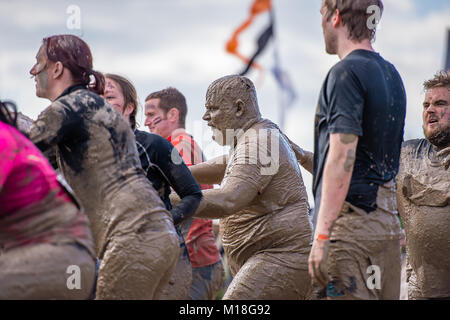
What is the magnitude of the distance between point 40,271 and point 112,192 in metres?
0.79

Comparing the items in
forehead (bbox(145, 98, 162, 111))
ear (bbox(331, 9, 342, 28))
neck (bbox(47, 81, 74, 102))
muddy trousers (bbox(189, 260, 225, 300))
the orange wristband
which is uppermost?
ear (bbox(331, 9, 342, 28))

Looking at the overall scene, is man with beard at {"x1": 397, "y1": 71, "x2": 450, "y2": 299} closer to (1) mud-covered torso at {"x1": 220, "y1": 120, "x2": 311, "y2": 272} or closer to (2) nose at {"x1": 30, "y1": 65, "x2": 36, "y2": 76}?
(1) mud-covered torso at {"x1": 220, "y1": 120, "x2": 311, "y2": 272}

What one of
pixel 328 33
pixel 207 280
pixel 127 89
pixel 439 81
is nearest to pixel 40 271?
pixel 328 33

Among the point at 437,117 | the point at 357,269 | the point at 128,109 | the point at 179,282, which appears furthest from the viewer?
the point at 437,117

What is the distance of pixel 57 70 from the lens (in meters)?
4.29

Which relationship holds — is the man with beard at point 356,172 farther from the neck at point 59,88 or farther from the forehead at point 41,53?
the forehead at point 41,53

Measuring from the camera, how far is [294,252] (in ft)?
16.4

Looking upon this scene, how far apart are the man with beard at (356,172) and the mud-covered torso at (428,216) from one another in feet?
7.18

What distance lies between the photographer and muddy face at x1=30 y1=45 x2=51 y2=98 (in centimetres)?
431

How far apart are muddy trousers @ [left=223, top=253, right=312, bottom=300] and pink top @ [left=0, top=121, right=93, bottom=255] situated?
1.83 metres

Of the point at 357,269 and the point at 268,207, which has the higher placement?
the point at 268,207

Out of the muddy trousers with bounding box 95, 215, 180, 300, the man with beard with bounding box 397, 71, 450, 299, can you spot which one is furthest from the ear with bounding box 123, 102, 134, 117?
the man with beard with bounding box 397, 71, 450, 299

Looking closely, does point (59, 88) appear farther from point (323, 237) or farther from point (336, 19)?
point (323, 237)

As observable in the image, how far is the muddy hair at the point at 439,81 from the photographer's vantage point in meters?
6.19
